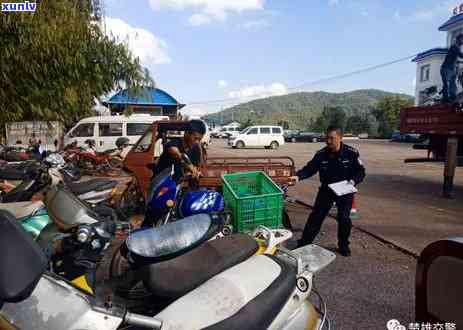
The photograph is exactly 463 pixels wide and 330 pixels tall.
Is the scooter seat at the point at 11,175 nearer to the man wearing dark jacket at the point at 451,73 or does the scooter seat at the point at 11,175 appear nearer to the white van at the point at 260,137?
the man wearing dark jacket at the point at 451,73

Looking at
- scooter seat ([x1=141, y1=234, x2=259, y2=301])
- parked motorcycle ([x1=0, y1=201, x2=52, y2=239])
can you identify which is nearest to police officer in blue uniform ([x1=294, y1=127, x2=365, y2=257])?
scooter seat ([x1=141, y1=234, x2=259, y2=301])

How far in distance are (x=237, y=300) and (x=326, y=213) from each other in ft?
9.53

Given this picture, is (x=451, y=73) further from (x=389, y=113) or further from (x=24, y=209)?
(x=389, y=113)

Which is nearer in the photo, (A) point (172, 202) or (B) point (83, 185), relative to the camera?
(A) point (172, 202)

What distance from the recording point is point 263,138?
25.2 meters

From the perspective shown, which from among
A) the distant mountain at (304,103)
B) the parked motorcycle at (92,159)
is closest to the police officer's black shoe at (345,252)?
the parked motorcycle at (92,159)

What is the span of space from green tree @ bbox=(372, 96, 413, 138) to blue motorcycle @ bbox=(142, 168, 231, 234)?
4100 cm

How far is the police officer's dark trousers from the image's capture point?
396 centimetres

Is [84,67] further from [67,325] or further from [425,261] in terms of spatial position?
[425,261]

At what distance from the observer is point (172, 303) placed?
144cm

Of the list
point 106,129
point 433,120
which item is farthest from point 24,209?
point 106,129

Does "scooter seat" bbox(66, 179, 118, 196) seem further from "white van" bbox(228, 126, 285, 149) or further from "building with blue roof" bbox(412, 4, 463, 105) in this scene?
"building with blue roof" bbox(412, 4, 463, 105)

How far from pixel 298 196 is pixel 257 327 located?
6.26 meters

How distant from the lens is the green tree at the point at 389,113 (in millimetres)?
40438
